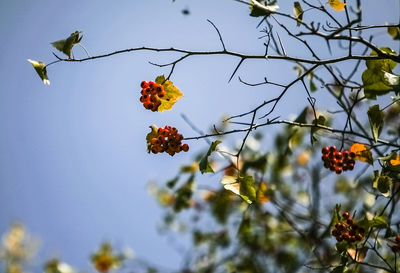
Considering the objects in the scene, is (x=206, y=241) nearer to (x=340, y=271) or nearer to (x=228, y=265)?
(x=228, y=265)

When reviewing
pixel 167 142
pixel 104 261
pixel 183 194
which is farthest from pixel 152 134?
pixel 104 261

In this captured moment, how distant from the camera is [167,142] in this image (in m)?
2.09

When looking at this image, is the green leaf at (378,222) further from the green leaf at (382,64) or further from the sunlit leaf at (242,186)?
the green leaf at (382,64)

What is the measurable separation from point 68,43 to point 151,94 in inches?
23.1

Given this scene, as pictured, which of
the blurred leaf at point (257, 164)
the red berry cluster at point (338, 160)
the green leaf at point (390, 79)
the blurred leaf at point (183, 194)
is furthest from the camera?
the blurred leaf at point (183, 194)

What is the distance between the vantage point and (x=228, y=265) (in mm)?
4504

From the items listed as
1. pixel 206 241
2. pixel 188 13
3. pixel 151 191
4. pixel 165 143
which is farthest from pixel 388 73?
pixel 151 191

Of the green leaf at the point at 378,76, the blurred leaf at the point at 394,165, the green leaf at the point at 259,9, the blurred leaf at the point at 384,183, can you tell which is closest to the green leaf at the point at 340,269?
the blurred leaf at the point at 384,183

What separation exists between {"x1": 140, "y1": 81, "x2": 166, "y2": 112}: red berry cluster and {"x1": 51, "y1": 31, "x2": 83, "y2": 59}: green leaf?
0.47 meters

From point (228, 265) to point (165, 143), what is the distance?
3.05 m

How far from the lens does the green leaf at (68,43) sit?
198 centimetres

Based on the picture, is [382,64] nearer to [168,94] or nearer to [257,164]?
[168,94]

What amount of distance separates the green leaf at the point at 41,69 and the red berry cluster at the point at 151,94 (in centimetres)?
60

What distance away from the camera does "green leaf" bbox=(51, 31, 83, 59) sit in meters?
1.98
